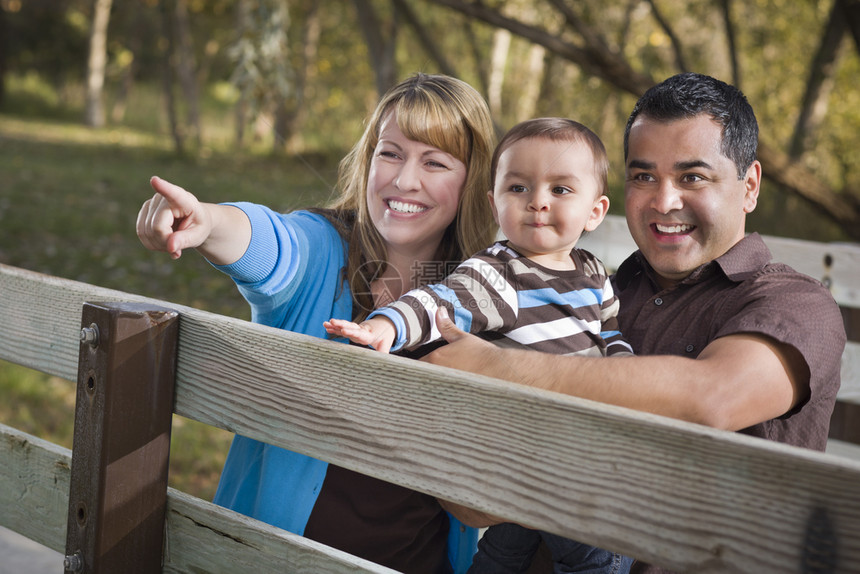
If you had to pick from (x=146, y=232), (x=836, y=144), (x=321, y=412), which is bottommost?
(x=321, y=412)

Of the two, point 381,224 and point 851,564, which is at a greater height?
point 381,224

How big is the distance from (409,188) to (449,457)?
113cm

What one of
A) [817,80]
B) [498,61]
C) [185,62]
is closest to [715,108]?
[817,80]

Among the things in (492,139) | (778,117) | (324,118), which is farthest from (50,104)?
(492,139)

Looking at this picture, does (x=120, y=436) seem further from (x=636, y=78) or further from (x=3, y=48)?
(x=3, y=48)

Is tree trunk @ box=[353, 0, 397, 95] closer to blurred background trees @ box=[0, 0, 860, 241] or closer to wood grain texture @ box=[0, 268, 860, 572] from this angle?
blurred background trees @ box=[0, 0, 860, 241]

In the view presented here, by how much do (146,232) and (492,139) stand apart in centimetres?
119

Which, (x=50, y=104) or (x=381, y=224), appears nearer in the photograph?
(x=381, y=224)

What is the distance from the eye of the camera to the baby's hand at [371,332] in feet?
5.31

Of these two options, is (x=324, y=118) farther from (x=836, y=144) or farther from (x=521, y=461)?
(x=521, y=461)

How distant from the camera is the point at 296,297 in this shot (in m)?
2.28

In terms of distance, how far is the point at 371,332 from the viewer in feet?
5.72

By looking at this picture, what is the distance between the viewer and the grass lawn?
5051mm

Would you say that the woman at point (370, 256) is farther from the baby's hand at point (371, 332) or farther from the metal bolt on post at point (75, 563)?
the metal bolt on post at point (75, 563)
